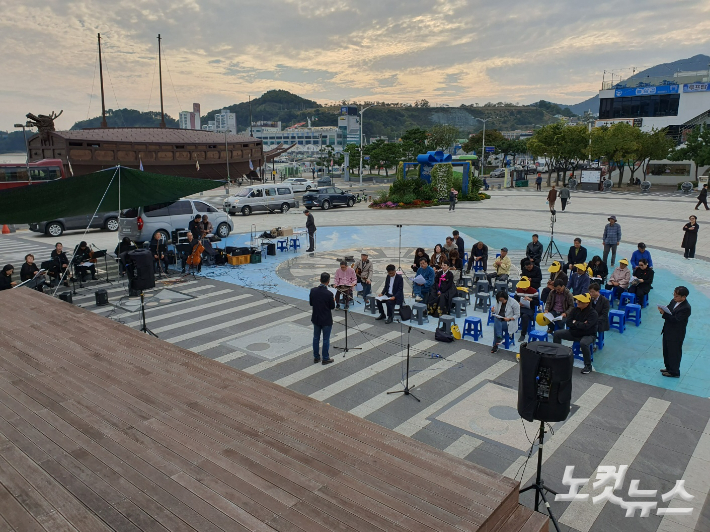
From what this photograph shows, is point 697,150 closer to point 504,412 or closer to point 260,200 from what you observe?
point 260,200

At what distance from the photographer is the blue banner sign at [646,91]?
65.2 metres

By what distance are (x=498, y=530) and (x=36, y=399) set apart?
5.39 metres

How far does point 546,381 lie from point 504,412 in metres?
2.79

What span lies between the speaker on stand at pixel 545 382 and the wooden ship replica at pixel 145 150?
4134cm

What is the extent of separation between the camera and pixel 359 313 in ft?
43.9

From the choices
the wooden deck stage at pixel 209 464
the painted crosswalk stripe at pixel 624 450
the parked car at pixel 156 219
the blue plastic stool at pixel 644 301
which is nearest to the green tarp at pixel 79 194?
the parked car at pixel 156 219

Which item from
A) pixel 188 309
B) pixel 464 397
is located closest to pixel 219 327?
pixel 188 309

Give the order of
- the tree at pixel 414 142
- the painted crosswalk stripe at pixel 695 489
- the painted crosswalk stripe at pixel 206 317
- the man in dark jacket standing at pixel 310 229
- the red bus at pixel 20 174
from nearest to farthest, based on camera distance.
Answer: the painted crosswalk stripe at pixel 695 489 < the painted crosswalk stripe at pixel 206 317 < the man in dark jacket standing at pixel 310 229 < the red bus at pixel 20 174 < the tree at pixel 414 142

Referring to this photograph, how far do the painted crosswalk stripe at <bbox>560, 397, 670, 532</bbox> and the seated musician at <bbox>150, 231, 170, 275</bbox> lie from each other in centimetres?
1471

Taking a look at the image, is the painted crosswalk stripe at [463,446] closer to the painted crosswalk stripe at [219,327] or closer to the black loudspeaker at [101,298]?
the painted crosswalk stripe at [219,327]

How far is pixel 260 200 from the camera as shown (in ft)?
110

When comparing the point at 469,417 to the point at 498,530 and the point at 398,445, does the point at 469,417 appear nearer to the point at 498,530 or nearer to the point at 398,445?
the point at 398,445

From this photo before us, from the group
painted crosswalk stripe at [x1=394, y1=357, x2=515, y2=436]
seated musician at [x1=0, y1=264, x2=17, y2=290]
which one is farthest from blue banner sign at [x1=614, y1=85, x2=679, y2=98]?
seated musician at [x1=0, y1=264, x2=17, y2=290]

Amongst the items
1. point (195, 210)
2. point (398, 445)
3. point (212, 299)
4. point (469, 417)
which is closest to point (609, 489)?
point (469, 417)
